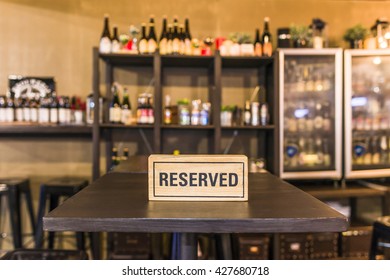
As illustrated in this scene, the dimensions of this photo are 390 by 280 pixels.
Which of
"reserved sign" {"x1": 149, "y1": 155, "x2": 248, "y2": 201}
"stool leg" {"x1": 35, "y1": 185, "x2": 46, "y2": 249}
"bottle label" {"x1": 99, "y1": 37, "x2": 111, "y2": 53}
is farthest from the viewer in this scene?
"bottle label" {"x1": 99, "y1": 37, "x2": 111, "y2": 53}

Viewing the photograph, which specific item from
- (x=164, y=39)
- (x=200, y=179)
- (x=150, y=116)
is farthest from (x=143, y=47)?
(x=200, y=179)

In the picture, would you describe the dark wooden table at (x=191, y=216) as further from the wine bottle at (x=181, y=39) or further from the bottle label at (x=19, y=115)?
the bottle label at (x=19, y=115)

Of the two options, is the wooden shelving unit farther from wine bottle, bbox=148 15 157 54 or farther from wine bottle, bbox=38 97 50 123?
wine bottle, bbox=38 97 50 123

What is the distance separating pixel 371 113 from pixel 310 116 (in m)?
0.50

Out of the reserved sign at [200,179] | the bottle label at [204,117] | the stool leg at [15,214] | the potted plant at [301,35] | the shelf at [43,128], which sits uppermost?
the potted plant at [301,35]

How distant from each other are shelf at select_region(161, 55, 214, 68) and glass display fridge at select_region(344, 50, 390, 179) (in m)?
1.07

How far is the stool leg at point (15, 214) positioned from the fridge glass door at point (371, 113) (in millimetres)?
2607

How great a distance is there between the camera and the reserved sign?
94 cm

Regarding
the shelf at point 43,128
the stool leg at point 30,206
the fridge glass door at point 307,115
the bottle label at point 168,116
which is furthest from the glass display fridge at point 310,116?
the stool leg at point 30,206

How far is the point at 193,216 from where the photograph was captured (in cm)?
79

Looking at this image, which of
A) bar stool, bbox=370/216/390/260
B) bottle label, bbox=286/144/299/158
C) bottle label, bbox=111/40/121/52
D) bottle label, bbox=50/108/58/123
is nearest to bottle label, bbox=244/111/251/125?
bottle label, bbox=286/144/299/158

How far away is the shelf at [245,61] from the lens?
287 cm

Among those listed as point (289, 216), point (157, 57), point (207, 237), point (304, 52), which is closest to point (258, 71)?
point (304, 52)
